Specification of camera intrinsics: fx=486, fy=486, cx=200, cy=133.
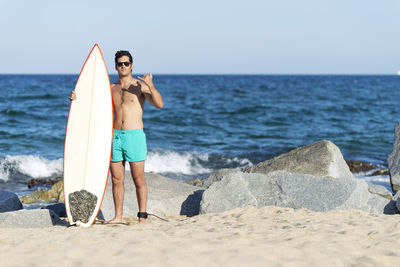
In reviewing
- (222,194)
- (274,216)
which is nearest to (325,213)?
Result: (274,216)

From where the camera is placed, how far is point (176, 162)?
13109mm

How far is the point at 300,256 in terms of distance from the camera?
3793 millimetres

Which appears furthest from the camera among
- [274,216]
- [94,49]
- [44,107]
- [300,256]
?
[44,107]

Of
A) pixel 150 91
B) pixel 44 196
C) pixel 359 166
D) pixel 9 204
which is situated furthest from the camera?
pixel 359 166

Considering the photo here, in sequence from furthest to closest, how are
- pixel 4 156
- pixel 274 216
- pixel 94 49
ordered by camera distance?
pixel 4 156 < pixel 94 49 < pixel 274 216

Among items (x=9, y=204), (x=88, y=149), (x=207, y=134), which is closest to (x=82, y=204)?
(x=88, y=149)

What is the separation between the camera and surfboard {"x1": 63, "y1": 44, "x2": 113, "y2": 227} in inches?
215

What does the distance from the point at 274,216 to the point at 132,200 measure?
6.21ft

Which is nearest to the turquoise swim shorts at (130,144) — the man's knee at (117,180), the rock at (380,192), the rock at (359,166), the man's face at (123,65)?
the man's knee at (117,180)

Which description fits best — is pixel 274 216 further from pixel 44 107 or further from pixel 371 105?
pixel 371 105

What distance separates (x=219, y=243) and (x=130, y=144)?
1658 mm

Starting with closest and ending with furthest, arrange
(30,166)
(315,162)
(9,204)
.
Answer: (9,204) → (315,162) → (30,166)

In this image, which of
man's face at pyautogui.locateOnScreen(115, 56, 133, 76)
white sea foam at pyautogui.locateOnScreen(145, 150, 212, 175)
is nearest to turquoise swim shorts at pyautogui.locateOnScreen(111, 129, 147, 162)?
man's face at pyautogui.locateOnScreen(115, 56, 133, 76)

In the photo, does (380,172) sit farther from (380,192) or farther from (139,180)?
(139,180)
